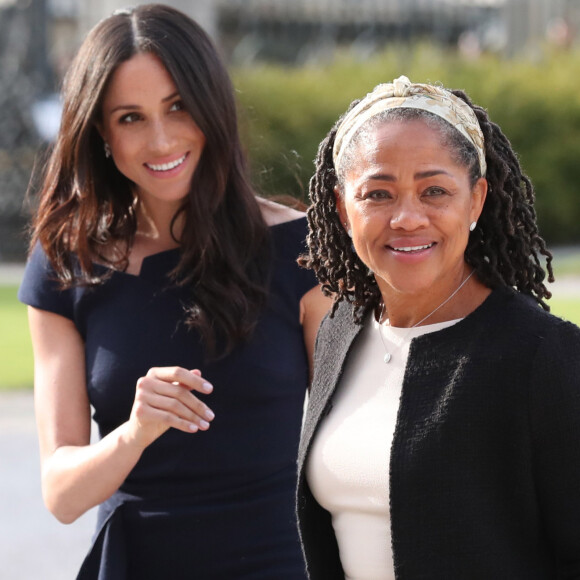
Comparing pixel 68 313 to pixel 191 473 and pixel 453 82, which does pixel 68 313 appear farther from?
pixel 453 82

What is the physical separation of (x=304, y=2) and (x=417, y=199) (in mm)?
26546

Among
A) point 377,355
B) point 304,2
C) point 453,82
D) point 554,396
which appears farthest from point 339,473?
point 304,2

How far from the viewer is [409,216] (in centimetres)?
189

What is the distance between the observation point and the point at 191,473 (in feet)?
8.43

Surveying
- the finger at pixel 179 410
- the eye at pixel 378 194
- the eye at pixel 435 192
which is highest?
the eye at pixel 378 194

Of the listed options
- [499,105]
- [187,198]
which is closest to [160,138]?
[187,198]

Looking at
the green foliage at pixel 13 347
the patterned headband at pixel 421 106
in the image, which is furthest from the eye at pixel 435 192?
the green foliage at pixel 13 347

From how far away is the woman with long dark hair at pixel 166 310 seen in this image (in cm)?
255

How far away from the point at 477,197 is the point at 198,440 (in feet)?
3.15

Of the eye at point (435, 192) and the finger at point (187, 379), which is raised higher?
the eye at point (435, 192)

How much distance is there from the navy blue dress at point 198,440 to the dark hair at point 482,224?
1.51 ft

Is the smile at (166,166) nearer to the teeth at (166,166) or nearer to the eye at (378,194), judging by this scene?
the teeth at (166,166)

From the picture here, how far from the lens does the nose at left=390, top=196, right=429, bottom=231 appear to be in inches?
74.5

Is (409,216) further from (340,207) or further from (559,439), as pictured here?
(559,439)
